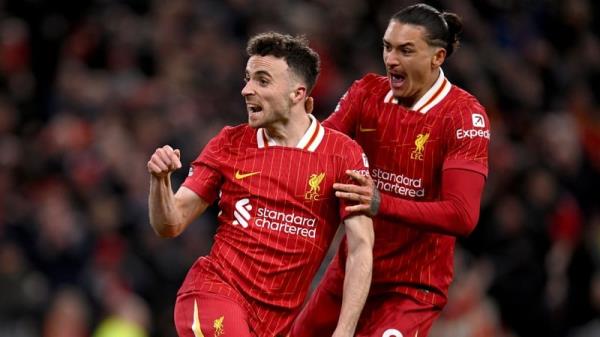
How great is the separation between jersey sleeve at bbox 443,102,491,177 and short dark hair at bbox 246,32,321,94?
785mm

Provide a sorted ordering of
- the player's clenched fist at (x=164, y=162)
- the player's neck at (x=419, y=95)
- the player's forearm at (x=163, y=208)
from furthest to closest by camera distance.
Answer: the player's neck at (x=419, y=95) < the player's forearm at (x=163, y=208) < the player's clenched fist at (x=164, y=162)

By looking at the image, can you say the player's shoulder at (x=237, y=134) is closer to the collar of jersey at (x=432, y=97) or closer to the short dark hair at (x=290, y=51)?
the short dark hair at (x=290, y=51)

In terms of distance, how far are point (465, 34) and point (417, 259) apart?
917 centimetres

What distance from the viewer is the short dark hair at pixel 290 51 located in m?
7.12

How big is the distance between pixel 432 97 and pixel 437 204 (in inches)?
26.3

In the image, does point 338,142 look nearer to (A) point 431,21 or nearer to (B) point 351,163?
(B) point 351,163

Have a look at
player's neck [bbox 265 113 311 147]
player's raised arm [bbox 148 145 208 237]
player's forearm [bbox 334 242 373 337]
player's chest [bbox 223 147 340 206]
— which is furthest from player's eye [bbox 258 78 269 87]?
player's forearm [bbox 334 242 373 337]

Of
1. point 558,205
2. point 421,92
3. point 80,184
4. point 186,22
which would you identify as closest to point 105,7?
point 186,22

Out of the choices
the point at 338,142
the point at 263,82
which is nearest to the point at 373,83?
the point at 338,142

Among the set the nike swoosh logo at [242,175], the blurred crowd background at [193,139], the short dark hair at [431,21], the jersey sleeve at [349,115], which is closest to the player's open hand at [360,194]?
the nike swoosh logo at [242,175]

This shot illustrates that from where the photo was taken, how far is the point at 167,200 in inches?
272

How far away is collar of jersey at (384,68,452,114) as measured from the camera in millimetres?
7496

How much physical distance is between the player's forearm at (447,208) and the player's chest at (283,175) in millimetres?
318

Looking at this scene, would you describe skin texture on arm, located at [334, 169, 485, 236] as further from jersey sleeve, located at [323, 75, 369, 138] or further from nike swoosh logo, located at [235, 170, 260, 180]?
jersey sleeve, located at [323, 75, 369, 138]
